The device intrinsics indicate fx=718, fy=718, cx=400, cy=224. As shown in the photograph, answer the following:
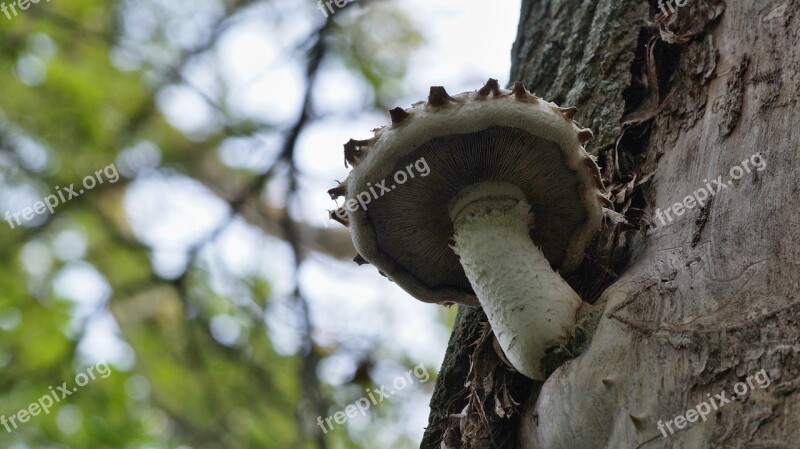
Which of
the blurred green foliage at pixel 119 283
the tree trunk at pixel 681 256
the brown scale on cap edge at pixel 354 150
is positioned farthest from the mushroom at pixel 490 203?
the blurred green foliage at pixel 119 283

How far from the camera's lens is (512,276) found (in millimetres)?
2195

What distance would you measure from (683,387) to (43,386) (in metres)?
6.58

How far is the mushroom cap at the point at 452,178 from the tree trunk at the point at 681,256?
0.17 metres

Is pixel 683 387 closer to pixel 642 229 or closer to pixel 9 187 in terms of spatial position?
pixel 642 229

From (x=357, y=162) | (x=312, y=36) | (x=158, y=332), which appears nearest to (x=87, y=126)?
(x=158, y=332)

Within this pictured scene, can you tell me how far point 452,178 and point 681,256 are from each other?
0.74 metres

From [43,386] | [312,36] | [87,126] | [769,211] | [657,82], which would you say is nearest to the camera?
[769,211]

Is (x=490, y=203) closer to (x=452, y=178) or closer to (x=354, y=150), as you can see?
(x=452, y=178)

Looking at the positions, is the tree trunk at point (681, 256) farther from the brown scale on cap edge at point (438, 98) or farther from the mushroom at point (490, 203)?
the brown scale on cap edge at point (438, 98)

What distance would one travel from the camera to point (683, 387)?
68.2 inches

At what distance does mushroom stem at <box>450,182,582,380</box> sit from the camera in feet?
6.84

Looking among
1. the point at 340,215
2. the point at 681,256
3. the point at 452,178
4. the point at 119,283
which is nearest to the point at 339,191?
the point at 340,215

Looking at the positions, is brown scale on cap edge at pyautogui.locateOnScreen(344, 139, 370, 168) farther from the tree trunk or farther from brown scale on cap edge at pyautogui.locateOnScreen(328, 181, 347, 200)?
A: the tree trunk

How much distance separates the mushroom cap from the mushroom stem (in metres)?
0.08
